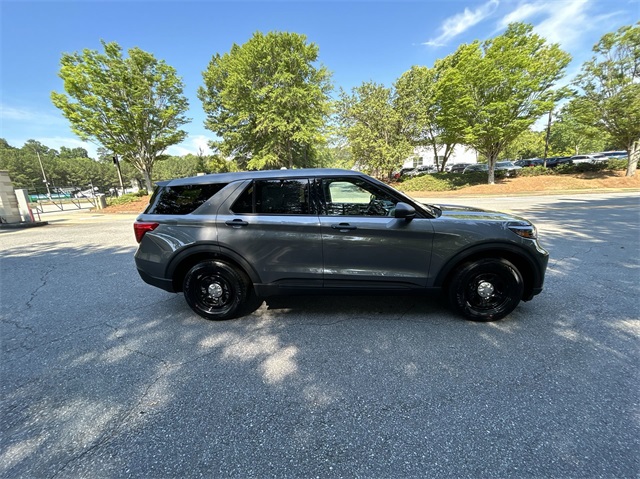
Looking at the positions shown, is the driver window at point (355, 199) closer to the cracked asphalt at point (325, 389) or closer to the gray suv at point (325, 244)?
the gray suv at point (325, 244)

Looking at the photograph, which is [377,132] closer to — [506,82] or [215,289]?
[506,82]

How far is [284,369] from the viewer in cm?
242

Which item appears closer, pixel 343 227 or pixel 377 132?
pixel 343 227

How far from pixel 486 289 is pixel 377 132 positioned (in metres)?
23.5

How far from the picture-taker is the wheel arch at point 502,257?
2.92m

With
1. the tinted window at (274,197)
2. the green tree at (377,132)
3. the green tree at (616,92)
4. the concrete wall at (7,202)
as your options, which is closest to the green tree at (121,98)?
the concrete wall at (7,202)

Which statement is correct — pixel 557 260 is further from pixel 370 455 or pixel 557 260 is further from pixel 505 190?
pixel 505 190

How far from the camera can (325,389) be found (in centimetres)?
218

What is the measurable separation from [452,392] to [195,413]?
1.96 m

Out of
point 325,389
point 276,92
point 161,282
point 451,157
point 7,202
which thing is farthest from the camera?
point 451,157

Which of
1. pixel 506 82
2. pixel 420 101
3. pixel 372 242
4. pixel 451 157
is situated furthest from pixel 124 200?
pixel 451 157

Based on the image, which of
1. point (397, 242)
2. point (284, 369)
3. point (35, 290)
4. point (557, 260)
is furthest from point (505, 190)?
point (35, 290)

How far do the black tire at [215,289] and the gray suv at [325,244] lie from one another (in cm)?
1

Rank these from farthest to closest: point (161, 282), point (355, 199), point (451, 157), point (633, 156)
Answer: point (451, 157)
point (633, 156)
point (161, 282)
point (355, 199)
